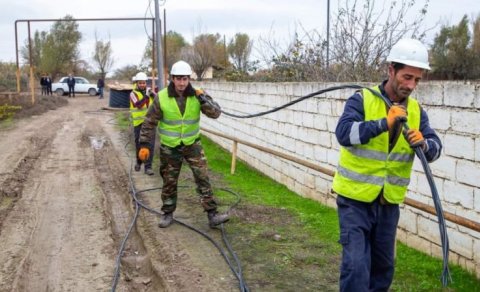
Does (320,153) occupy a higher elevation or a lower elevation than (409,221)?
higher

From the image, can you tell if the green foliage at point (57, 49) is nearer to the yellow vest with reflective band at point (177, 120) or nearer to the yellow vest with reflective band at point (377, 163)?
the yellow vest with reflective band at point (177, 120)

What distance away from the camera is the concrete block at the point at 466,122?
15.4 ft

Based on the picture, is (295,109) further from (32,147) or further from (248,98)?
(32,147)

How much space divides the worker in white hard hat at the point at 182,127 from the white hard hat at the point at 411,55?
3.14 m

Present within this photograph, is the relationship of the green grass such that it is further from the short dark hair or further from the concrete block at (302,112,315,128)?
the short dark hair

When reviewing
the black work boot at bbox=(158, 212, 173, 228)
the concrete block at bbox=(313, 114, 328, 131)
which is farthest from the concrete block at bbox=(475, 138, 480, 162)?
the black work boot at bbox=(158, 212, 173, 228)

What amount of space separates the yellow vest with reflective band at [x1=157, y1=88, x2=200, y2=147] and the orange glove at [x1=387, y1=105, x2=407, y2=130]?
3.42 m

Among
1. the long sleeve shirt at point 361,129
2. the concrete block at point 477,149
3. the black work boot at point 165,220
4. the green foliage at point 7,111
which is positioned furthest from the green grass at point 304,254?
the green foliage at point 7,111

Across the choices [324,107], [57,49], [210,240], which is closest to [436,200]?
[210,240]

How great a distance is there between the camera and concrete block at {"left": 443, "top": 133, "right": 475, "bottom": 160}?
15.6 ft

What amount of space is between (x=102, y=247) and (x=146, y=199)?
1948mm

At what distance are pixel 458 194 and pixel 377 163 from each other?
1776 millimetres

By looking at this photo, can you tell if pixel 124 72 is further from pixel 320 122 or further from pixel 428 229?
pixel 428 229

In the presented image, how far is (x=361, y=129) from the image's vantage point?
10.9 ft
